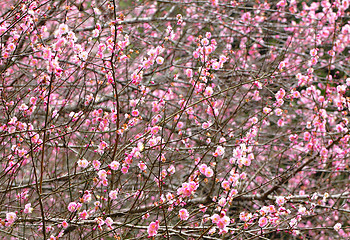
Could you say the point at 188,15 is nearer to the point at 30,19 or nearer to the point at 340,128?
the point at 340,128

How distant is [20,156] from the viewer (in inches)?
121

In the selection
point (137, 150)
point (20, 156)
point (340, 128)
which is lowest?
point (340, 128)

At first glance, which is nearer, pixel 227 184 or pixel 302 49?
pixel 227 184

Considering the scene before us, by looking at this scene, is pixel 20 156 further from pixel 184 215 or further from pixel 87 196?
pixel 184 215

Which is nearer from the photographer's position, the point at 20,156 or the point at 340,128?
the point at 20,156

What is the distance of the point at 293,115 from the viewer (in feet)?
24.7

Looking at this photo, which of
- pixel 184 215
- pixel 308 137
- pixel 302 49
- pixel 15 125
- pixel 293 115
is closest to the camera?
pixel 184 215

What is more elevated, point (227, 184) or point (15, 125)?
point (15, 125)

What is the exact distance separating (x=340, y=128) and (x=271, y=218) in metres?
2.74

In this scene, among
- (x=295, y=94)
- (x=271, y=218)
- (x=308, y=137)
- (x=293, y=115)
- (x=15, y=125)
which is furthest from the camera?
(x=293, y=115)

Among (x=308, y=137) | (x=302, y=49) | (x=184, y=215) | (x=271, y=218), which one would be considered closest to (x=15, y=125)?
(x=184, y=215)

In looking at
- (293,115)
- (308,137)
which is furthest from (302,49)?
(308,137)

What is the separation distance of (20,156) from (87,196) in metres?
0.88

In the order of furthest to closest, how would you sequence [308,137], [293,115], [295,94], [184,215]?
[293,115]
[308,137]
[295,94]
[184,215]
